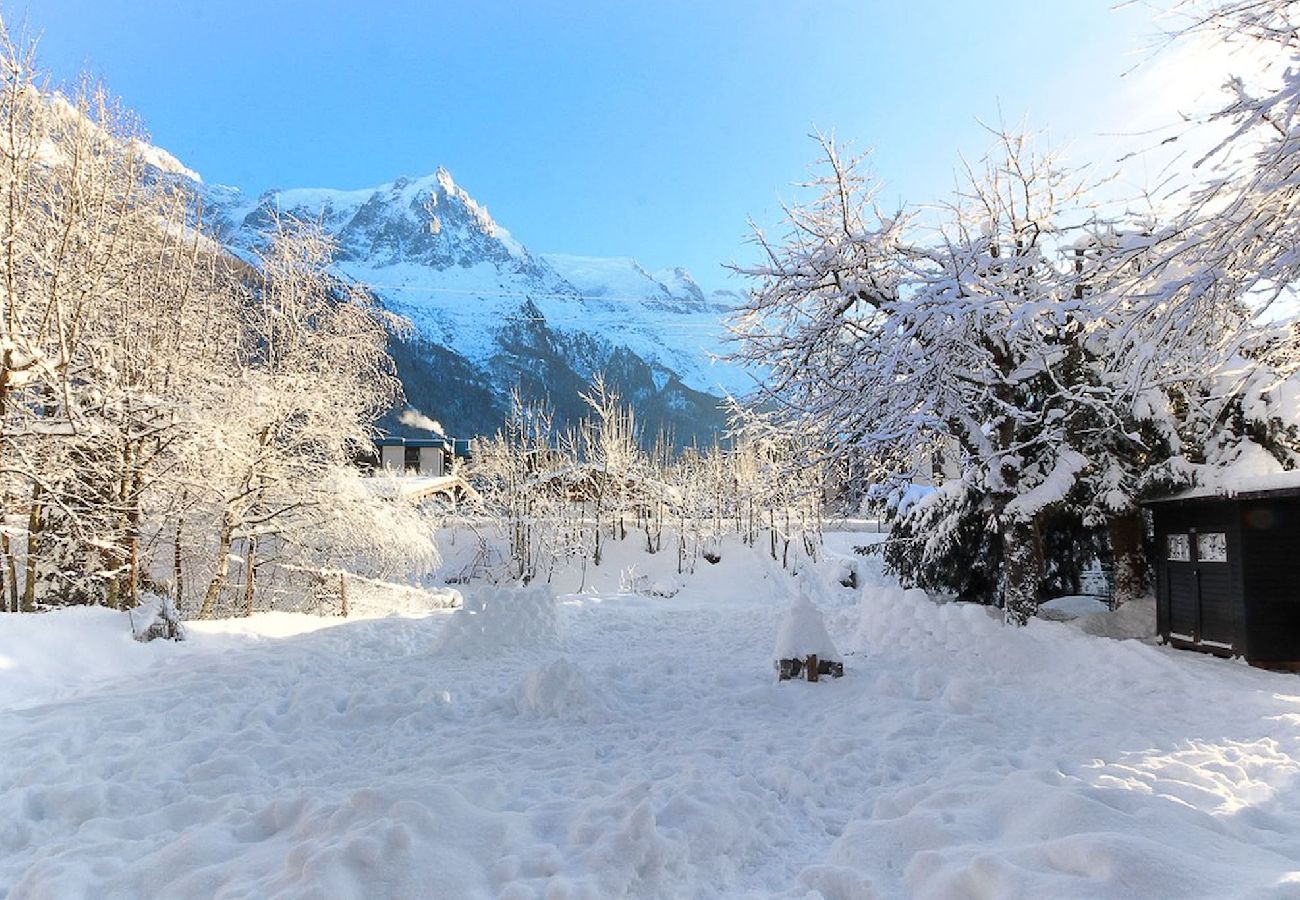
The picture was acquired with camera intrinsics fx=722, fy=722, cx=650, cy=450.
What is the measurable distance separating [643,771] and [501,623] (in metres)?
5.79

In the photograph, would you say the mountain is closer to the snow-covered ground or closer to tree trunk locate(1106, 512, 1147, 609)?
tree trunk locate(1106, 512, 1147, 609)

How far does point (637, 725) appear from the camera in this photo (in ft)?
Result: 20.0

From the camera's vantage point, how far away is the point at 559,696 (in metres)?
6.39

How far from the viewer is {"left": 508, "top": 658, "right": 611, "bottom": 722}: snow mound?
6309 mm

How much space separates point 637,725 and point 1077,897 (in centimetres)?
386

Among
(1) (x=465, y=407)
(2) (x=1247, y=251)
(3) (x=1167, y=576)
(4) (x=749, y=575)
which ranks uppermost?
(1) (x=465, y=407)

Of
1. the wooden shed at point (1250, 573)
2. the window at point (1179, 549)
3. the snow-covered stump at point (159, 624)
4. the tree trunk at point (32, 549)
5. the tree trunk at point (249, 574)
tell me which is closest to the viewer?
the wooden shed at point (1250, 573)

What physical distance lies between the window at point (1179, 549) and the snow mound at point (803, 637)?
4.69 metres

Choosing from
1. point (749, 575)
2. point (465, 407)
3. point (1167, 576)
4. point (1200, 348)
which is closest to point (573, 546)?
point (749, 575)

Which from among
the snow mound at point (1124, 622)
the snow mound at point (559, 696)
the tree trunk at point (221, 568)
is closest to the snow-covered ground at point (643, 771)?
the snow mound at point (559, 696)

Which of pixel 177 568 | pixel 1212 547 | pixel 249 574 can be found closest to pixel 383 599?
pixel 249 574

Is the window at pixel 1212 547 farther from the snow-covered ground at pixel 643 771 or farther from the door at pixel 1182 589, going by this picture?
the snow-covered ground at pixel 643 771

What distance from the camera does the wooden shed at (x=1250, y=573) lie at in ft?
25.1

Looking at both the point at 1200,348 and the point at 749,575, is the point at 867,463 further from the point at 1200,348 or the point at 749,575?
the point at 749,575
